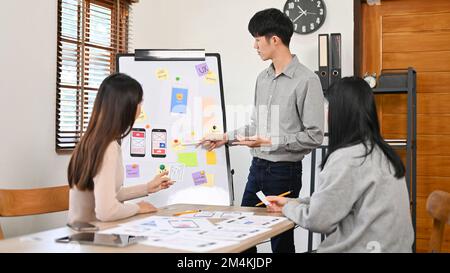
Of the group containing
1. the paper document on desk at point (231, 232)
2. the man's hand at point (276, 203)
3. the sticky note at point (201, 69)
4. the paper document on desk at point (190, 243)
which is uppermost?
the sticky note at point (201, 69)

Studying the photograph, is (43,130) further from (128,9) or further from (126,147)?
(128,9)

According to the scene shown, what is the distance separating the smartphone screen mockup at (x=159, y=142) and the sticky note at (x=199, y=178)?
0.22 meters

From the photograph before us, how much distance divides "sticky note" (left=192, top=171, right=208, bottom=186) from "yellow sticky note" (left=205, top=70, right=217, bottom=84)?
57 cm

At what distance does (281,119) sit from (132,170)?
3.30ft

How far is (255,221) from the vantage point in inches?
72.4

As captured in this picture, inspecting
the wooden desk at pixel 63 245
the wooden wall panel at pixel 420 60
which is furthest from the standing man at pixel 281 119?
the wooden wall panel at pixel 420 60

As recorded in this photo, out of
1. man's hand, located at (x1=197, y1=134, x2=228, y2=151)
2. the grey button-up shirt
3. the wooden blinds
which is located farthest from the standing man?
the wooden blinds

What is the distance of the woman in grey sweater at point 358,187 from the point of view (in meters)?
1.61

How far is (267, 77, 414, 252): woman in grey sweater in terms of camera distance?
5.29 feet

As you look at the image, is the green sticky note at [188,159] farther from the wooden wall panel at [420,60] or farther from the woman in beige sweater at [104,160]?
the wooden wall panel at [420,60]

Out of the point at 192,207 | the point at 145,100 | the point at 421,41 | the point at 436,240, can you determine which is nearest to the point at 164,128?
the point at 145,100

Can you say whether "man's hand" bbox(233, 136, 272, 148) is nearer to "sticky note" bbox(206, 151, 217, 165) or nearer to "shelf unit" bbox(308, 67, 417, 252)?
"sticky note" bbox(206, 151, 217, 165)

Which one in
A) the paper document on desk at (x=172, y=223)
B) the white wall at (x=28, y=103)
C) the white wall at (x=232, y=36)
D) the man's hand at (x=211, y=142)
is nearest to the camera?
the paper document on desk at (x=172, y=223)
